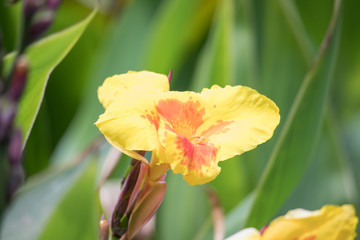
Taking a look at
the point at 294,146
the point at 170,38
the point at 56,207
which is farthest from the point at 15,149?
the point at 170,38

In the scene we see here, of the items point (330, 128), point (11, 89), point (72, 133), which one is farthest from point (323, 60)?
point (72, 133)

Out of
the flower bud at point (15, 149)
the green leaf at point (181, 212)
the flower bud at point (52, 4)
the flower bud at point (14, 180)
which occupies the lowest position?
the green leaf at point (181, 212)

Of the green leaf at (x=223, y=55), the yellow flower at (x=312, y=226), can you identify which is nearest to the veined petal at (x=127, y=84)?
the yellow flower at (x=312, y=226)

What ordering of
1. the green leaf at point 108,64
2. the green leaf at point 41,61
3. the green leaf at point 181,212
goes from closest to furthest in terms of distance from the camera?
1. the green leaf at point 41,61
2. the green leaf at point 181,212
3. the green leaf at point 108,64

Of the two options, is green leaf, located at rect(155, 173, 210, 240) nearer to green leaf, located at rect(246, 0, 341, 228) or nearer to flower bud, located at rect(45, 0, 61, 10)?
green leaf, located at rect(246, 0, 341, 228)

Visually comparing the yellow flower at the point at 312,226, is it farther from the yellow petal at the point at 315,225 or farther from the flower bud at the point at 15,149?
the flower bud at the point at 15,149

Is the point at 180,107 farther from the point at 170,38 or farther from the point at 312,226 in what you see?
the point at 170,38
